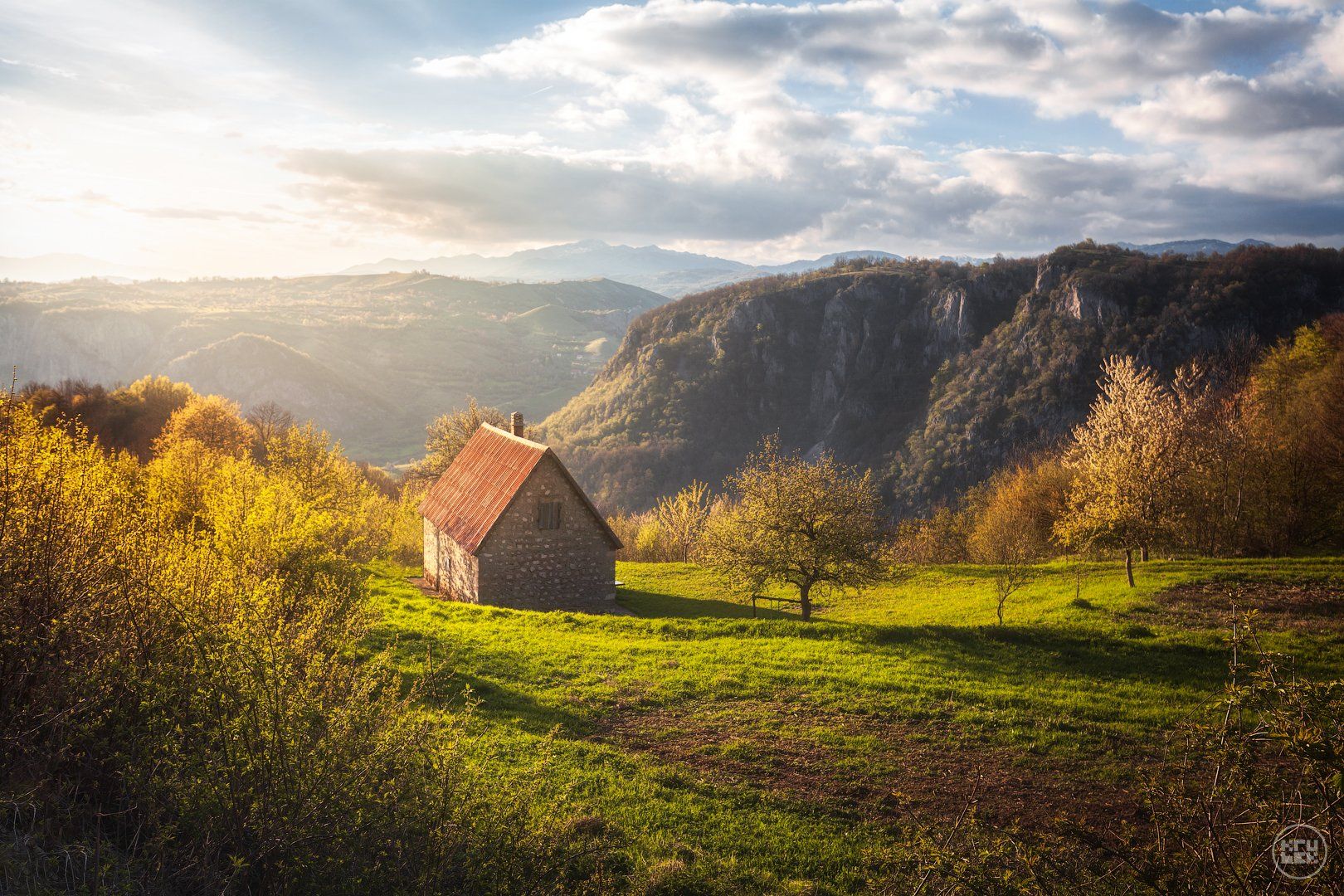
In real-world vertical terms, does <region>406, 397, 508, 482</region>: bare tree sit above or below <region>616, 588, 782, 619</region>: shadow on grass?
above

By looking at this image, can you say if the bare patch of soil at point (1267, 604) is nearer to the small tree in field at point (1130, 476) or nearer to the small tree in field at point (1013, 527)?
the small tree in field at point (1130, 476)

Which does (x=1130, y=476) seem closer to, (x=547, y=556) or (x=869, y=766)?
(x=869, y=766)

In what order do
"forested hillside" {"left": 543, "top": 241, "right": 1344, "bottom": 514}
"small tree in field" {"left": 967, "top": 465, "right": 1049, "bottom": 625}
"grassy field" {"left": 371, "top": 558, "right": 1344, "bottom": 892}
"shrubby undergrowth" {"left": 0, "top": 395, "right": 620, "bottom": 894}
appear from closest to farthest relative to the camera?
"shrubby undergrowth" {"left": 0, "top": 395, "right": 620, "bottom": 894} < "grassy field" {"left": 371, "top": 558, "right": 1344, "bottom": 892} < "small tree in field" {"left": 967, "top": 465, "right": 1049, "bottom": 625} < "forested hillside" {"left": 543, "top": 241, "right": 1344, "bottom": 514}

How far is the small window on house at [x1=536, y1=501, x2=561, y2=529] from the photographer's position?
3016 cm

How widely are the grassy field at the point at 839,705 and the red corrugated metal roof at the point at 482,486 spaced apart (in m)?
4.37

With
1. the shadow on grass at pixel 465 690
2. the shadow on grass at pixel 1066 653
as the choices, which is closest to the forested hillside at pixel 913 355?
the shadow on grass at pixel 1066 653

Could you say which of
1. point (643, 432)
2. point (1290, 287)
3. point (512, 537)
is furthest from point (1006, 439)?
point (512, 537)

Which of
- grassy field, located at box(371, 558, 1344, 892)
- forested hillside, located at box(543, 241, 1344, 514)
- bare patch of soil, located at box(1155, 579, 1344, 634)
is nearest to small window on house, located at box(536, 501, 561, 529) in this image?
grassy field, located at box(371, 558, 1344, 892)

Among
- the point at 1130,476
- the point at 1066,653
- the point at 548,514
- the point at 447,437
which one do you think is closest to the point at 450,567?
the point at 548,514

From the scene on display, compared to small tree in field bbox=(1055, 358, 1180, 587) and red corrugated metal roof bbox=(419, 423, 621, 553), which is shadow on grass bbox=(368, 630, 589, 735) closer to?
red corrugated metal roof bbox=(419, 423, 621, 553)

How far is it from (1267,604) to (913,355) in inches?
5796

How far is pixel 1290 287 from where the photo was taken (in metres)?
109

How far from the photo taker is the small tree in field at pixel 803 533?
24.2 metres

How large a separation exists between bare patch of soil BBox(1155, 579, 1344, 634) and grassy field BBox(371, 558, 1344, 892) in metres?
0.10
